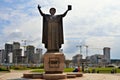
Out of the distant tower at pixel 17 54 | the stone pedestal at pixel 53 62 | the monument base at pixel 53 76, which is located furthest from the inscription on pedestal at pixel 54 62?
the distant tower at pixel 17 54

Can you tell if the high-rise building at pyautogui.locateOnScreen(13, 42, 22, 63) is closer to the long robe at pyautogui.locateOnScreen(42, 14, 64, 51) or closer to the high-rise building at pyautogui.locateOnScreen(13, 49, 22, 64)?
the high-rise building at pyautogui.locateOnScreen(13, 49, 22, 64)

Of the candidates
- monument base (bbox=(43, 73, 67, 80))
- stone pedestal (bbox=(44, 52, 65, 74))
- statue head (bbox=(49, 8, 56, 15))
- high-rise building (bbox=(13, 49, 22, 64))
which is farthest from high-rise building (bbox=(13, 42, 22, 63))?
monument base (bbox=(43, 73, 67, 80))

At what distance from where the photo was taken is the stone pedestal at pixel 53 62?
21719 millimetres

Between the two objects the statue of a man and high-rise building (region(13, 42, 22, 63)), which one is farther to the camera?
high-rise building (region(13, 42, 22, 63))

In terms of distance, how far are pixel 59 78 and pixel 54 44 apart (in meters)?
3.04

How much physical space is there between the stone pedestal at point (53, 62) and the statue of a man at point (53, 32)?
77 centimetres

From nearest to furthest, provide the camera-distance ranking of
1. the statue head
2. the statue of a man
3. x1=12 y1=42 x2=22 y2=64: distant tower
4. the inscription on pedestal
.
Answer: the inscription on pedestal, the statue of a man, the statue head, x1=12 y1=42 x2=22 y2=64: distant tower

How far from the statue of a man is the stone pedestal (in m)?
0.77

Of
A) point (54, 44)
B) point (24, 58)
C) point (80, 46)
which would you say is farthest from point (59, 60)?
point (24, 58)

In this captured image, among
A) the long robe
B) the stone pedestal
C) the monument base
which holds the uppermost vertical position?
the long robe

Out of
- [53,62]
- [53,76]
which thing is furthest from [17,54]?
[53,76]

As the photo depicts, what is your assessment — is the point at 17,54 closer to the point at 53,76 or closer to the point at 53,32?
the point at 53,32

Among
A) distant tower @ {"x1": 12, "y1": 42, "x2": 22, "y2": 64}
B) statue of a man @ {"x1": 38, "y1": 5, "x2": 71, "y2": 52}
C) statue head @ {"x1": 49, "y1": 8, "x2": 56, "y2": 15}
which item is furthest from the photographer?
distant tower @ {"x1": 12, "y1": 42, "x2": 22, "y2": 64}

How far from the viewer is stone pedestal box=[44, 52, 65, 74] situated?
21.7 meters
